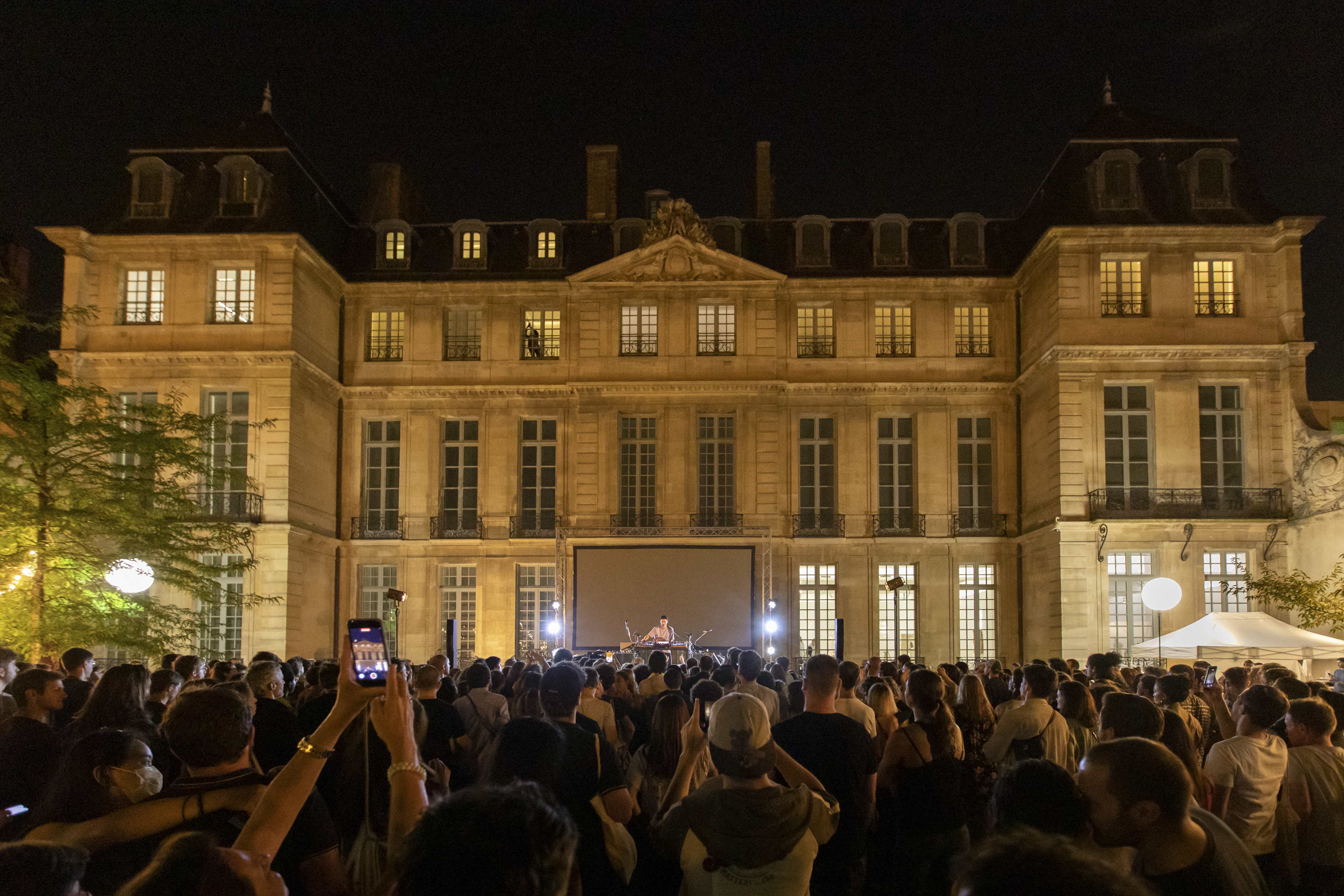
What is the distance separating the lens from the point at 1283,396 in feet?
87.0

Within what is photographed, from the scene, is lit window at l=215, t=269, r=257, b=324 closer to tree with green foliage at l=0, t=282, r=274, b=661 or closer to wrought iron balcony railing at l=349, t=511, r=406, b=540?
wrought iron balcony railing at l=349, t=511, r=406, b=540

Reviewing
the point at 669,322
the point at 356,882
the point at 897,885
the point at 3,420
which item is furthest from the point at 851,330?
the point at 356,882

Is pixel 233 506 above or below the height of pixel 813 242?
below

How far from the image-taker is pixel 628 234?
31.2 meters

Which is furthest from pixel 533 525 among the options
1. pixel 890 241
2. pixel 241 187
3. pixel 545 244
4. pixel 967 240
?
pixel 967 240

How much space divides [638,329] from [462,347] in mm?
4875

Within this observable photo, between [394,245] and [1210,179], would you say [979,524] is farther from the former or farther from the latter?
[394,245]

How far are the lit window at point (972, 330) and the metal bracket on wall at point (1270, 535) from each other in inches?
316

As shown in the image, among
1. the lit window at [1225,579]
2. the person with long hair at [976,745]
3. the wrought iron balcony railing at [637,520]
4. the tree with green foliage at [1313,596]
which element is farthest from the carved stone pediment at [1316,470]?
the person with long hair at [976,745]

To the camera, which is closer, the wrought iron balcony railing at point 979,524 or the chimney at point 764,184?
the wrought iron balcony railing at point 979,524

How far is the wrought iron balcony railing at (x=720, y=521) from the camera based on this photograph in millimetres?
28625

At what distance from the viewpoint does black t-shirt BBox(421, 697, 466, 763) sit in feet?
20.9

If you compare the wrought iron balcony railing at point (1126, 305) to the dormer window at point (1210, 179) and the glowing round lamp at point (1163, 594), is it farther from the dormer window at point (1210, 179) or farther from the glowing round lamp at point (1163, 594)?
the glowing round lamp at point (1163, 594)

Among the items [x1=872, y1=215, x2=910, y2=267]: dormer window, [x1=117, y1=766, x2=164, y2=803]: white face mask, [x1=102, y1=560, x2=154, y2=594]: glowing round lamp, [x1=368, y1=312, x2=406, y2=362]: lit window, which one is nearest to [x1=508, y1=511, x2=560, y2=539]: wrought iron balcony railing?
[x1=368, y1=312, x2=406, y2=362]: lit window
